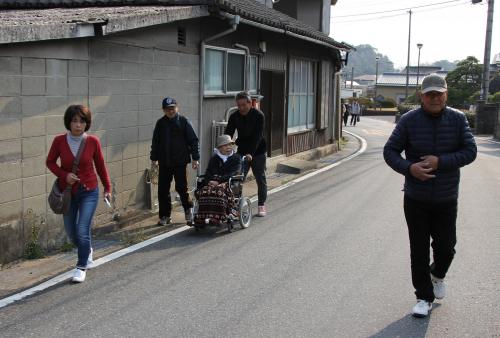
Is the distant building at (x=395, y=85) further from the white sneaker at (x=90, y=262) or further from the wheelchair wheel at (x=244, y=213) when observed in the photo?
the white sneaker at (x=90, y=262)

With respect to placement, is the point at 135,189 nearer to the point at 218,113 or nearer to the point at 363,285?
the point at 218,113

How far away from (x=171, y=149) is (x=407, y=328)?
14.9ft

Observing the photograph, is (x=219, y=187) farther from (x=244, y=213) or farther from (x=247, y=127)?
(x=247, y=127)

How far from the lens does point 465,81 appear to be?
186 ft

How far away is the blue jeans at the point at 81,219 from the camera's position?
598 cm

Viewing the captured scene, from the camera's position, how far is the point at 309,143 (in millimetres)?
18734

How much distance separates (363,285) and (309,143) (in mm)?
13020

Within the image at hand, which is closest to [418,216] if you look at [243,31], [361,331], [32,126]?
[361,331]

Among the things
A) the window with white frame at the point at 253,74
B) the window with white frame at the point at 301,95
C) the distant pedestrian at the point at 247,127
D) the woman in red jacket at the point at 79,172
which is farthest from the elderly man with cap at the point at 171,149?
the window with white frame at the point at 301,95

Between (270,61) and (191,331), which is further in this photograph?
(270,61)

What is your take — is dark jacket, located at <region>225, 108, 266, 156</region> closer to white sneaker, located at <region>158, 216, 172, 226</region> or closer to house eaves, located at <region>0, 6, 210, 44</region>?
white sneaker, located at <region>158, 216, 172, 226</region>

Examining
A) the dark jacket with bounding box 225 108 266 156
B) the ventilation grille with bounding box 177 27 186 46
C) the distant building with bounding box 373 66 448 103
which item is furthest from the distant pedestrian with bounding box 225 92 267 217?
the distant building with bounding box 373 66 448 103

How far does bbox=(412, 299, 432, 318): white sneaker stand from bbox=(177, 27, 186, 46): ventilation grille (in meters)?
6.32

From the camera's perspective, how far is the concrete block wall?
21.2ft
